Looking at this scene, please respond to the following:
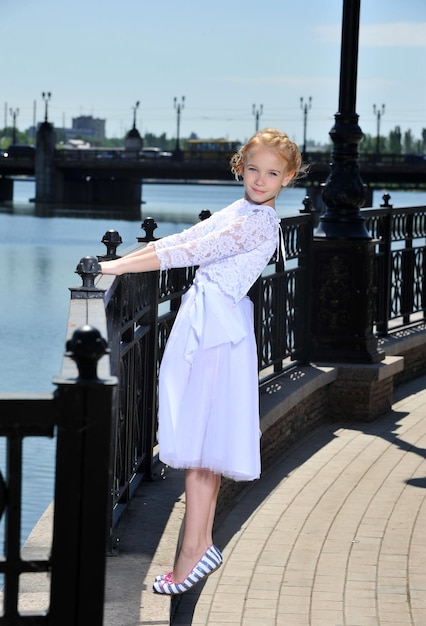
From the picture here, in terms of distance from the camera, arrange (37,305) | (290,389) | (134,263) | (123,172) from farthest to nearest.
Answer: (123,172) → (37,305) → (290,389) → (134,263)

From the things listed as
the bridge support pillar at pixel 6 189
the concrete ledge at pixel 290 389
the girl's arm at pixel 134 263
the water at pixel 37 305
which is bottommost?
the water at pixel 37 305

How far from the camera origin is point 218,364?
3.93 meters

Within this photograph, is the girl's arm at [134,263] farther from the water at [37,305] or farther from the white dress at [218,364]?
the water at [37,305]

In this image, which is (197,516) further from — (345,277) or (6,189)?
(6,189)

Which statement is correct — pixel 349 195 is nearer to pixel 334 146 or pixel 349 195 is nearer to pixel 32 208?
pixel 334 146

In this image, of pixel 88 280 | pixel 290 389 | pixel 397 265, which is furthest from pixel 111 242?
pixel 397 265

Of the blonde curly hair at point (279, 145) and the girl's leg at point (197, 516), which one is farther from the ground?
the blonde curly hair at point (279, 145)

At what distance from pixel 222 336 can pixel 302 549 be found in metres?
1.76

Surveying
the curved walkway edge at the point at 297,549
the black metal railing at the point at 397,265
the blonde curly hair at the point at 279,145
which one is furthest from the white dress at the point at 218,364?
the black metal railing at the point at 397,265

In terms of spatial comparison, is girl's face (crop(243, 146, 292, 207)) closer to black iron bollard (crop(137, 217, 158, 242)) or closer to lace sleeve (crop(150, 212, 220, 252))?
lace sleeve (crop(150, 212, 220, 252))

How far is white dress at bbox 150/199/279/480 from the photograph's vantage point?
3.91m

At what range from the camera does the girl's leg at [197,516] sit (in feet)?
13.1

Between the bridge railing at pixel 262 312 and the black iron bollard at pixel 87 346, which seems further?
the bridge railing at pixel 262 312

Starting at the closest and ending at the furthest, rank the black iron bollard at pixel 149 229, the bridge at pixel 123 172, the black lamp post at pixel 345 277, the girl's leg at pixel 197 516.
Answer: the girl's leg at pixel 197 516, the black iron bollard at pixel 149 229, the black lamp post at pixel 345 277, the bridge at pixel 123 172
